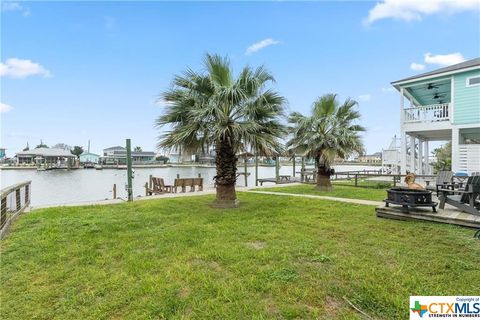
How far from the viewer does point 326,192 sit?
11.6m

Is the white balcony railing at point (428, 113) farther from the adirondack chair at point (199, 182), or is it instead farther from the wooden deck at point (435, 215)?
the adirondack chair at point (199, 182)

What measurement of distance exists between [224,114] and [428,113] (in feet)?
36.5

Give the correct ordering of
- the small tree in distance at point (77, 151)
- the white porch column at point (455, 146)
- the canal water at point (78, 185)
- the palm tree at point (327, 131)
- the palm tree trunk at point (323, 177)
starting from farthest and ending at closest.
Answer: the small tree in distance at point (77, 151) < the canal water at point (78, 185) < the white porch column at point (455, 146) < the palm tree trunk at point (323, 177) < the palm tree at point (327, 131)

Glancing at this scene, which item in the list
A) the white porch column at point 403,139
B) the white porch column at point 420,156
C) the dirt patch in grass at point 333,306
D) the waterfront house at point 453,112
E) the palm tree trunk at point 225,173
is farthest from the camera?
the white porch column at point 420,156

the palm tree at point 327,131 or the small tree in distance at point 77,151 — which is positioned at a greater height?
the small tree in distance at point 77,151

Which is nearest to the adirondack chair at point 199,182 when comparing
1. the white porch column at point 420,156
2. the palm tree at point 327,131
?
the palm tree at point 327,131

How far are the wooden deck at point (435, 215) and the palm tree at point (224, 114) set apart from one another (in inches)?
124

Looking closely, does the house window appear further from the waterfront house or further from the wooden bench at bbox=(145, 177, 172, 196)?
the wooden bench at bbox=(145, 177, 172, 196)

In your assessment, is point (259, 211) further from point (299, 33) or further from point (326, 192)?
point (299, 33)

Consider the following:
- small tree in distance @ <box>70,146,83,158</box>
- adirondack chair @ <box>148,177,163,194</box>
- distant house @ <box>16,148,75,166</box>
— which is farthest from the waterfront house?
small tree in distance @ <box>70,146,83,158</box>

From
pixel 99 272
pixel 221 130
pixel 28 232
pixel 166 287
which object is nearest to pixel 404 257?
pixel 166 287

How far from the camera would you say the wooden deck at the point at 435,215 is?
17.4ft

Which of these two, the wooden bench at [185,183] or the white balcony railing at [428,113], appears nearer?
the white balcony railing at [428,113]

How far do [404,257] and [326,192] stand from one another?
26.0ft
